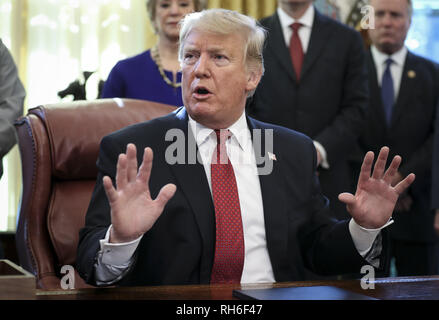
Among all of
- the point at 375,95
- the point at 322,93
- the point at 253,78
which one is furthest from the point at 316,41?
the point at 253,78

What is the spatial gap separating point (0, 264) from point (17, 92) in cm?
137

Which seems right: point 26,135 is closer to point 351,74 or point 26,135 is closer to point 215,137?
point 215,137

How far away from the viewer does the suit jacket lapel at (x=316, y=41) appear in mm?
2781

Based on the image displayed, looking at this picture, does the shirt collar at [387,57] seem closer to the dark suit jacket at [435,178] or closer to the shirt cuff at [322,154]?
the dark suit jacket at [435,178]

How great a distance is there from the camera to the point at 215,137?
5.98ft

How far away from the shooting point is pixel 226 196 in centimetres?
172

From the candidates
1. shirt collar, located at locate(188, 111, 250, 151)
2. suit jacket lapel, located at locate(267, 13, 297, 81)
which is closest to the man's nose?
shirt collar, located at locate(188, 111, 250, 151)

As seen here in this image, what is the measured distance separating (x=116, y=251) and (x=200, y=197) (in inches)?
12.3

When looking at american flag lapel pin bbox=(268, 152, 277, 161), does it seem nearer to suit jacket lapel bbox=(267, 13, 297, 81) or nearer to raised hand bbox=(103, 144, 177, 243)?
raised hand bbox=(103, 144, 177, 243)

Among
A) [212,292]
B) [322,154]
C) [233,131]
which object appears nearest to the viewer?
[212,292]

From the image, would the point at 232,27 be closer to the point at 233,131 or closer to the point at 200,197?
the point at 233,131
